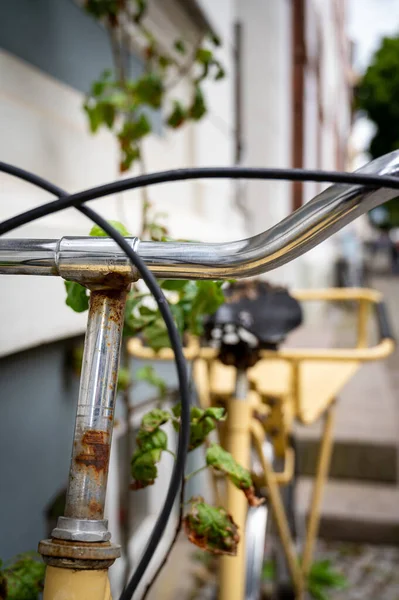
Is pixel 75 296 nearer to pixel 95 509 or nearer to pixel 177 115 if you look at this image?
pixel 95 509

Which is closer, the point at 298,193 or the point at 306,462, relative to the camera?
the point at 306,462

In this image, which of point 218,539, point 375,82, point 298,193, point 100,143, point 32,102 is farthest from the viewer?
point 375,82

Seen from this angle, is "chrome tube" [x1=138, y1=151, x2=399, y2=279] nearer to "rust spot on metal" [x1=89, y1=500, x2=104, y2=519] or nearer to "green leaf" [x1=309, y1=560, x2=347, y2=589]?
"rust spot on metal" [x1=89, y1=500, x2=104, y2=519]

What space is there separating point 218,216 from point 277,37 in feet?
9.82

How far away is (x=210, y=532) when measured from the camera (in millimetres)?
805

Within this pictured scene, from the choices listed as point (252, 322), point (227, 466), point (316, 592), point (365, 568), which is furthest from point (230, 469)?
point (365, 568)

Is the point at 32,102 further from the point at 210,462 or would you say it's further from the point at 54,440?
the point at 210,462

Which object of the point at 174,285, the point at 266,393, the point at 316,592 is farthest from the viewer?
the point at 316,592

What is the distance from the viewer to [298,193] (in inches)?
259

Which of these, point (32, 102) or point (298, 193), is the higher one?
point (298, 193)

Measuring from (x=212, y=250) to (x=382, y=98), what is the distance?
21.9 meters

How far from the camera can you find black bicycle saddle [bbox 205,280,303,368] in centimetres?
147

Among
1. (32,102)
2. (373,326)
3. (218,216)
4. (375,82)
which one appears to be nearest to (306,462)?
(218,216)

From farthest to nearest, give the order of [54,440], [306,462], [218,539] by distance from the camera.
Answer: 1. [306,462]
2. [54,440]
3. [218,539]
